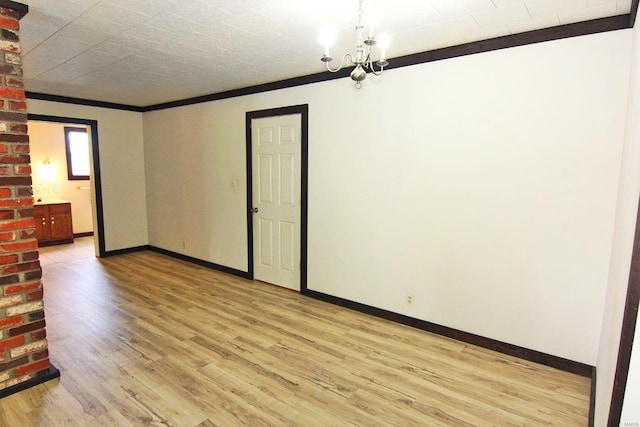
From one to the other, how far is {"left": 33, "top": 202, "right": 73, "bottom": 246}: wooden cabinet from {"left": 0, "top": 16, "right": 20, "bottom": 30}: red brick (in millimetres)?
5459

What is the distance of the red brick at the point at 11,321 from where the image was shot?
2175 mm

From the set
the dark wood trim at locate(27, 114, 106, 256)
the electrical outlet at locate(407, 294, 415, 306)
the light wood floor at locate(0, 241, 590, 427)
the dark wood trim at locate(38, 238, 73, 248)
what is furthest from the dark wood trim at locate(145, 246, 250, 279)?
the electrical outlet at locate(407, 294, 415, 306)

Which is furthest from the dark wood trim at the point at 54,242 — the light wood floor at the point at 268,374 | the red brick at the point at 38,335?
the red brick at the point at 38,335

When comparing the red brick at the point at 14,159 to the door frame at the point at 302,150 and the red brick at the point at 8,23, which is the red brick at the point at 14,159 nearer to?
the red brick at the point at 8,23

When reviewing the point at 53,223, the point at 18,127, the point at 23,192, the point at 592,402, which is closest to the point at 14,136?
the point at 18,127

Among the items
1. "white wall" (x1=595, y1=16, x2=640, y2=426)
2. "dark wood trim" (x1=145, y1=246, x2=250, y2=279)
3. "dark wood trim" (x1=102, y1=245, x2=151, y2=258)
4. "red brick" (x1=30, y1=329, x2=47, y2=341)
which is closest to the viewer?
"white wall" (x1=595, y1=16, x2=640, y2=426)

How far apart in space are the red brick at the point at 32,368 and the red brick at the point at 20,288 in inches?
20.6

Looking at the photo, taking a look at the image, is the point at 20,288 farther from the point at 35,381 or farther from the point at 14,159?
the point at 14,159

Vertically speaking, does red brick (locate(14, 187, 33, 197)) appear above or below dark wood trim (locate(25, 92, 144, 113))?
below

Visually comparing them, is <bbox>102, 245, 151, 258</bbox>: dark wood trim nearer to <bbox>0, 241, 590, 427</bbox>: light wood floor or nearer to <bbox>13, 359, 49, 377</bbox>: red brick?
<bbox>0, 241, 590, 427</bbox>: light wood floor

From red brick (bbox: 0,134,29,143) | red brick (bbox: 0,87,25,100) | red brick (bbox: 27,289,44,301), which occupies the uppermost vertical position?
red brick (bbox: 0,87,25,100)

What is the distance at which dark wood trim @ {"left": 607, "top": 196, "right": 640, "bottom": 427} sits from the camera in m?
1.09

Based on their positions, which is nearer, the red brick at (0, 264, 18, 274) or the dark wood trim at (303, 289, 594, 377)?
the red brick at (0, 264, 18, 274)

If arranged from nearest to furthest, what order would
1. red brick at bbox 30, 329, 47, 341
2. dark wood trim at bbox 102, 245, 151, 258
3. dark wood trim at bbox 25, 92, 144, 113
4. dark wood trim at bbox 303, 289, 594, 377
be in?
red brick at bbox 30, 329, 47, 341, dark wood trim at bbox 303, 289, 594, 377, dark wood trim at bbox 25, 92, 144, 113, dark wood trim at bbox 102, 245, 151, 258
